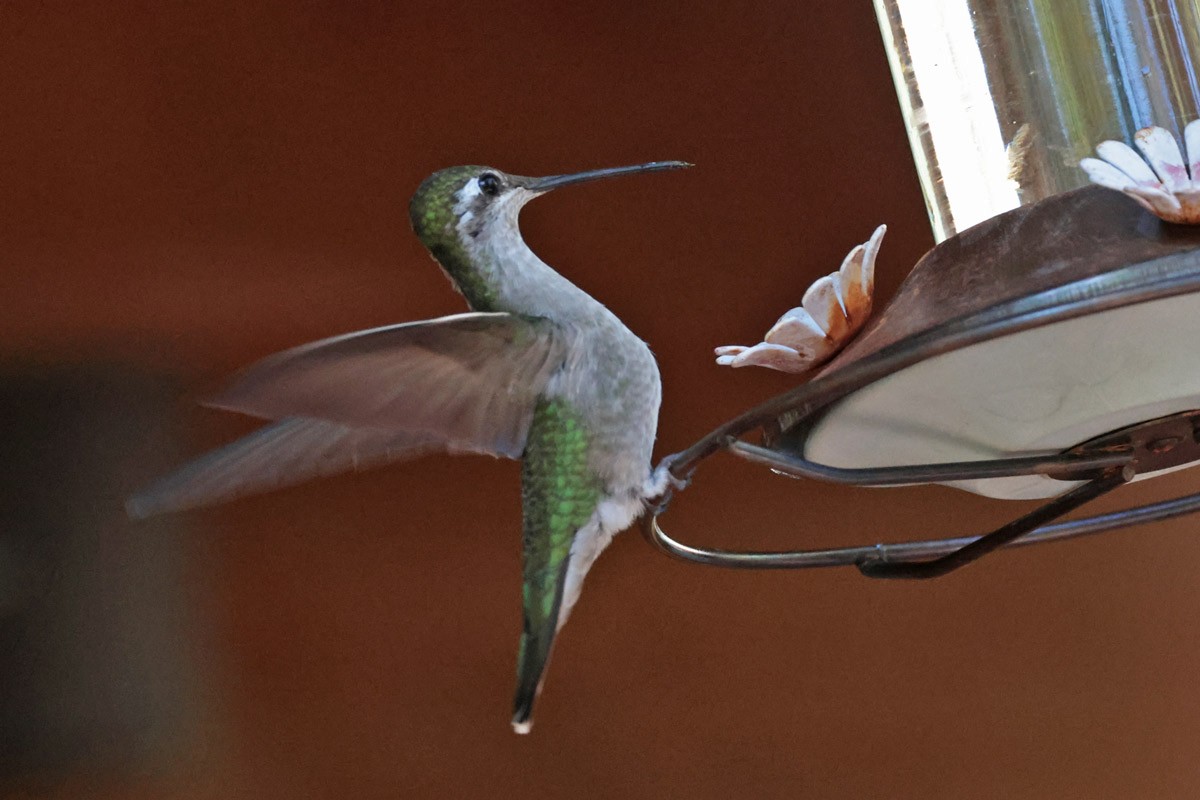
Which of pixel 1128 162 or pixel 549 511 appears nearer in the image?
pixel 1128 162

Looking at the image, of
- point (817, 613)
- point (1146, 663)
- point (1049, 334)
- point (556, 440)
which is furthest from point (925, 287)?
point (1146, 663)

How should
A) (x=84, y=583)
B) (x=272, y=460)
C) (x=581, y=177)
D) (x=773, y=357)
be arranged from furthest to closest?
1. (x=84, y=583)
2. (x=581, y=177)
3. (x=272, y=460)
4. (x=773, y=357)

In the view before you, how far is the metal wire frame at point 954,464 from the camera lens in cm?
70

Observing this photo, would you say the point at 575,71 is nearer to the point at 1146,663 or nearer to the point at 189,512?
the point at 189,512

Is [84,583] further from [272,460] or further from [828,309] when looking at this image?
[828,309]

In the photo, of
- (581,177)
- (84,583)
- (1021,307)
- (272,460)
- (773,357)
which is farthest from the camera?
(84,583)

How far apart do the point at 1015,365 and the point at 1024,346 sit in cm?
3

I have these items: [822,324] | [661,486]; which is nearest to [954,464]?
[822,324]

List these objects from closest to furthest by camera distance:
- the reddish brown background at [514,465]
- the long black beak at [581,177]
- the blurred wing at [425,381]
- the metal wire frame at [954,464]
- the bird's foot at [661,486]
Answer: the metal wire frame at [954,464] < the blurred wing at [425,381] < the bird's foot at [661,486] < the long black beak at [581,177] < the reddish brown background at [514,465]

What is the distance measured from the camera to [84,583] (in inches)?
85.7

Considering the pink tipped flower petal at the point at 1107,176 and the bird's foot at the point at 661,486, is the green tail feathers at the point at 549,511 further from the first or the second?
the pink tipped flower petal at the point at 1107,176

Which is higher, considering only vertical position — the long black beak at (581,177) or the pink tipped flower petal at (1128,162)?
the long black beak at (581,177)

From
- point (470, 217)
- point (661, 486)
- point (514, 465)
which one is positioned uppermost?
point (470, 217)

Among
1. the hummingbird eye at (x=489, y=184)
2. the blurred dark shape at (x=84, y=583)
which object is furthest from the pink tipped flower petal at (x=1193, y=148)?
the blurred dark shape at (x=84, y=583)
